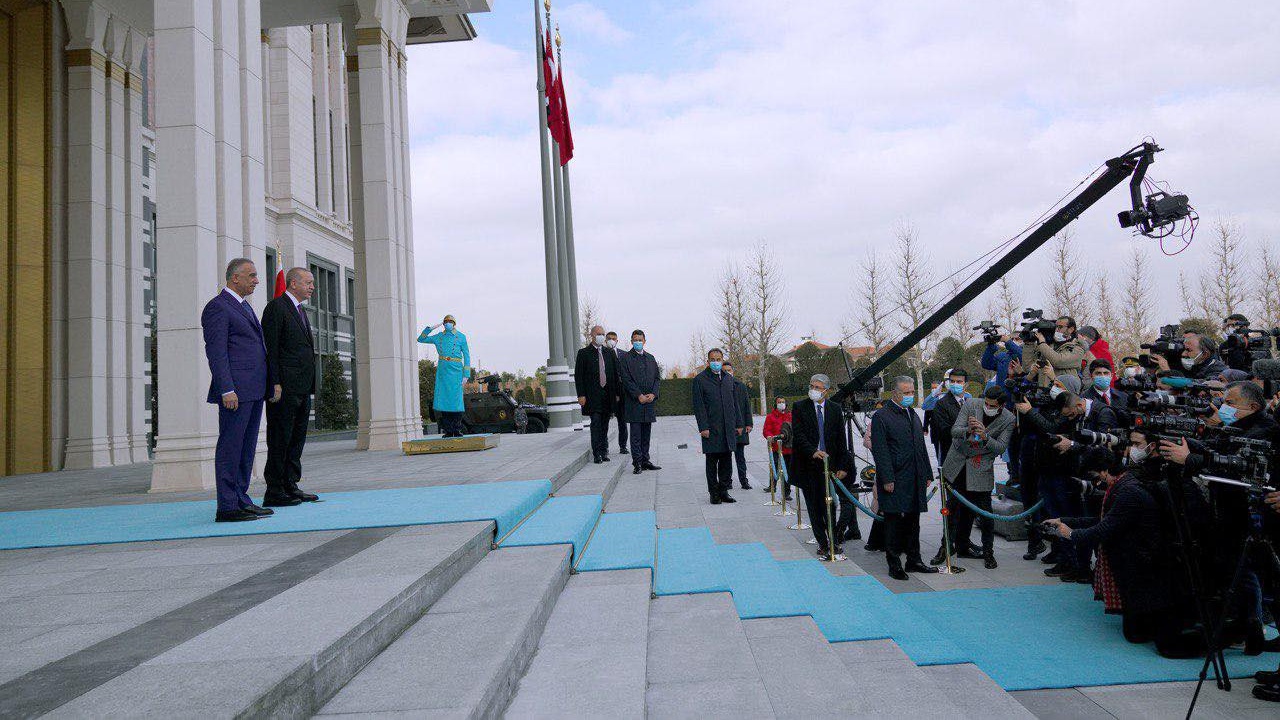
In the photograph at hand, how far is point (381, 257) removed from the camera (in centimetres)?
1516

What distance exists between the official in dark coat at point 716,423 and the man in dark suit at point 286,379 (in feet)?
17.5

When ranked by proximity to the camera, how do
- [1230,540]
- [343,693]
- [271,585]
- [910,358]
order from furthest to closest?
1. [910,358]
2. [1230,540]
3. [271,585]
4. [343,693]

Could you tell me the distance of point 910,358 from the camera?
46.3m

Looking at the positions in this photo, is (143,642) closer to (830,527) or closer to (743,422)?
(830,527)

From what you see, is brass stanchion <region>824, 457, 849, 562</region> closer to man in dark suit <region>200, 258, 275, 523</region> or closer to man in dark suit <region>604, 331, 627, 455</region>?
man in dark suit <region>604, 331, 627, 455</region>

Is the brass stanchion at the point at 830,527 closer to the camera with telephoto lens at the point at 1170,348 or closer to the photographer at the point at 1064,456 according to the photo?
the photographer at the point at 1064,456

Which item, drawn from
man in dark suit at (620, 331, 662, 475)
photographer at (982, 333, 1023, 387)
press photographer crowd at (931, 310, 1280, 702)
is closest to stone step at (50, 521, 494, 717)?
A: press photographer crowd at (931, 310, 1280, 702)

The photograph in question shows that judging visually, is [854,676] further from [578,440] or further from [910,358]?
[910,358]

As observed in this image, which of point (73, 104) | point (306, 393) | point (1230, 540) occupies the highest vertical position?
point (73, 104)

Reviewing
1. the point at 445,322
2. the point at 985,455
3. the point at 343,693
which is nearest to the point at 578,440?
the point at 445,322

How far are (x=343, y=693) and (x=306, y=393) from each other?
14.7 feet

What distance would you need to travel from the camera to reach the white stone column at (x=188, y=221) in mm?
8141

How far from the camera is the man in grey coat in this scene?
312 inches

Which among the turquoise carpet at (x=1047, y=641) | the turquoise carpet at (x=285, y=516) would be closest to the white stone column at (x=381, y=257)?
the turquoise carpet at (x=285, y=516)
